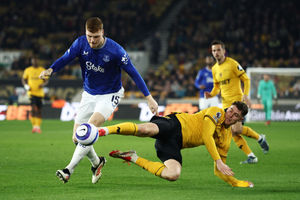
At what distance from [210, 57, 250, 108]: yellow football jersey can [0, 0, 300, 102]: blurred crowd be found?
1326 centimetres

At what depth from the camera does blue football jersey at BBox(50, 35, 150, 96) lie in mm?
7945

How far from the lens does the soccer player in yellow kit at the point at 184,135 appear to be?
292 inches

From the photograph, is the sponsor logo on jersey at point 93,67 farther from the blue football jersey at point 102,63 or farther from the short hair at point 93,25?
the short hair at point 93,25

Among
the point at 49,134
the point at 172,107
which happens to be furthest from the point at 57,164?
the point at 172,107

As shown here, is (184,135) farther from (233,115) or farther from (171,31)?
(171,31)

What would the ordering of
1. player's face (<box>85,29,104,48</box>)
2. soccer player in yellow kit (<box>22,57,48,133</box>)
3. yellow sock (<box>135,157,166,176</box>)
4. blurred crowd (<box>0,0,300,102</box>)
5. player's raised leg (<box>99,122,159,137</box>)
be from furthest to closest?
blurred crowd (<box>0,0,300,102</box>)
soccer player in yellow kit (<box>22,57,48,133</box>)
player's face (<box>85,29,104,48</box>)
yellow sock (<box>135,157,166,176</box>)
player's raised leg (<box>99,122,159,137</box>)

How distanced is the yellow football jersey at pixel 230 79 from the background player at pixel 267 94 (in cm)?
1150

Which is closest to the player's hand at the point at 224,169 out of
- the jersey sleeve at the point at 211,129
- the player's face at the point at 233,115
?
the jersey sleeve at the point at 211,129

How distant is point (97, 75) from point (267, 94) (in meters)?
15.5

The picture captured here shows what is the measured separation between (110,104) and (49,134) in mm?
9710

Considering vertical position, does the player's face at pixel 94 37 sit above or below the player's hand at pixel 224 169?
above

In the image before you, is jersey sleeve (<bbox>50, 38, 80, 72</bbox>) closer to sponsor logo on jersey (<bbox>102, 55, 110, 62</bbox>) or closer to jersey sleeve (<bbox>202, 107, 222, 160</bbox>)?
sponsor logo on jersey (<bbox>102, 55, 110, 62</bbox>)

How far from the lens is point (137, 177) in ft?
28.6

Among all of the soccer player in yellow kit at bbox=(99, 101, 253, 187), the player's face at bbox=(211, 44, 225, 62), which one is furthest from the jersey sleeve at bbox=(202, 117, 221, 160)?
the player's face at bbox=(211, 44, 225, 62)
